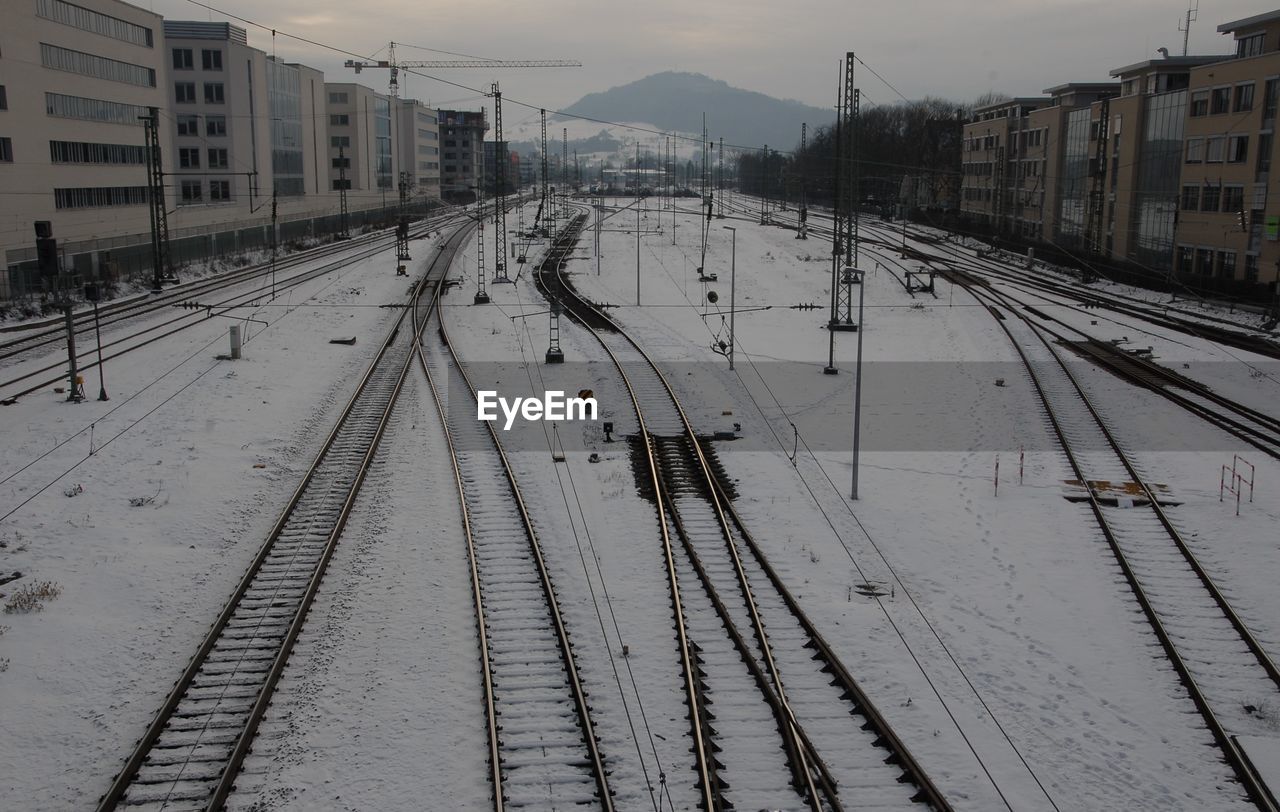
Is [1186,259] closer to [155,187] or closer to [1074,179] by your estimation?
[1074,179]

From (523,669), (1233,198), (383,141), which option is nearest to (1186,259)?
(1233,198)

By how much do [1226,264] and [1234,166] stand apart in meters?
3.91

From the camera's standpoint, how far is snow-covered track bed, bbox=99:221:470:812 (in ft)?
29.5

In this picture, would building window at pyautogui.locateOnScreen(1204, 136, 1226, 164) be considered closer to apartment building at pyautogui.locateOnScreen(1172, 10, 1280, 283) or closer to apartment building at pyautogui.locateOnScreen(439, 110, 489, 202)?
apartment building at pyautogui.locateOnScreen(1172, 10, 1280, 283)

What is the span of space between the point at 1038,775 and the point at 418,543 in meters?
8.80

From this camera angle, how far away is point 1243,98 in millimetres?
41438

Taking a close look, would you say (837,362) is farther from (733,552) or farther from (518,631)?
(518,631)

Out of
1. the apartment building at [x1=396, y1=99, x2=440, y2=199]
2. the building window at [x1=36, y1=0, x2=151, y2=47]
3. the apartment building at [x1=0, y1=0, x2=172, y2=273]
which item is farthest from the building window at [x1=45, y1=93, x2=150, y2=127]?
the apartment building at [x1=396, y1=99, x2=440, y2=199]

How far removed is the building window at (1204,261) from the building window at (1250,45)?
311 inches

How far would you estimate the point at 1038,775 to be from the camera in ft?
31.2

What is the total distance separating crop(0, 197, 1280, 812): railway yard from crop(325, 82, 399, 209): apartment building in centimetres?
7262

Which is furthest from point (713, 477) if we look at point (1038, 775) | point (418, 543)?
point (1038, 775)

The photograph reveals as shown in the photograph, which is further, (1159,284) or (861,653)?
(1159,284)

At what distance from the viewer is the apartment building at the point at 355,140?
98775 mm
